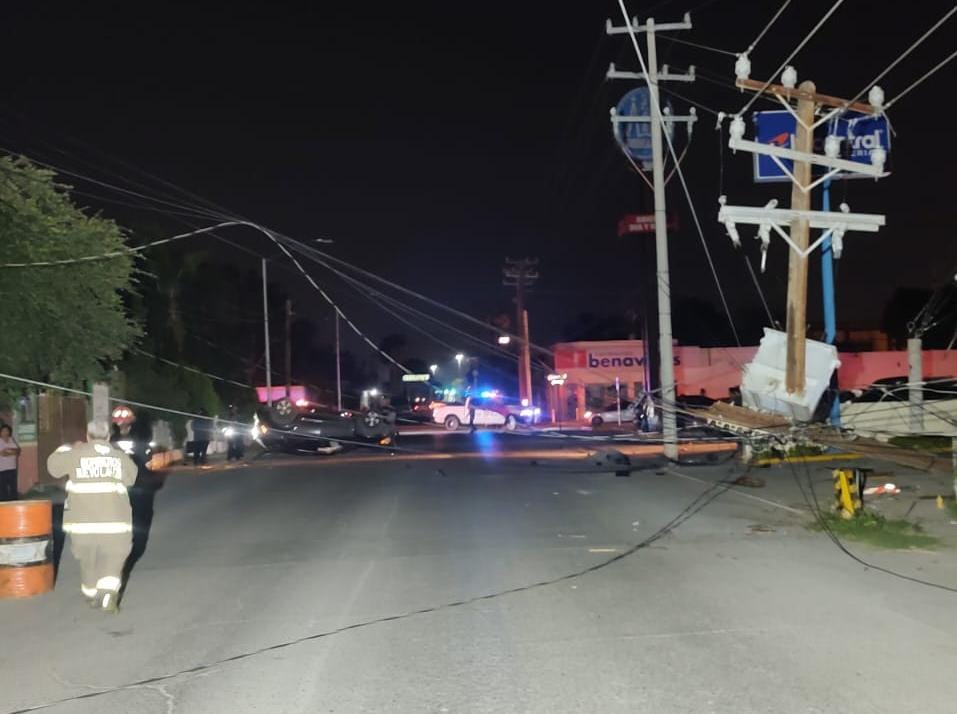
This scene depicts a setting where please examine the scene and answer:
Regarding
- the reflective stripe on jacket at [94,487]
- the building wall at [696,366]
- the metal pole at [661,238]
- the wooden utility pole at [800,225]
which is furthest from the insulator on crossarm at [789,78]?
the building wall at [696,366]

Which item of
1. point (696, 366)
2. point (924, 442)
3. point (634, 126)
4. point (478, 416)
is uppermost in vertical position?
point (634, 126)

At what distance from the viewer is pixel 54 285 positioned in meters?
16.8

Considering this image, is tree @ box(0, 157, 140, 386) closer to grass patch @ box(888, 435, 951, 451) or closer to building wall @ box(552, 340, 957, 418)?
grass patch @ box(888, 435, 951, 451)

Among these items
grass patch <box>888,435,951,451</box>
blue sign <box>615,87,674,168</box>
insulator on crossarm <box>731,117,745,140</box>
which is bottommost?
grass patch <box>888,435,951,451</box>

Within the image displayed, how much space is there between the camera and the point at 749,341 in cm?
8088

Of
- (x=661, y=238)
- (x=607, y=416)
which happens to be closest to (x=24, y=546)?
(x=661, y=238)

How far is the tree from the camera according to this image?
15.8 metres

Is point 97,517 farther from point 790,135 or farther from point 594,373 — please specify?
point 594,373

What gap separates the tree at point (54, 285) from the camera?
51.7 feet

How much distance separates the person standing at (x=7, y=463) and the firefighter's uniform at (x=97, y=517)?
9299 mm

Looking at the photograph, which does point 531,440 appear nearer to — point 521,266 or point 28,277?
point 28,277

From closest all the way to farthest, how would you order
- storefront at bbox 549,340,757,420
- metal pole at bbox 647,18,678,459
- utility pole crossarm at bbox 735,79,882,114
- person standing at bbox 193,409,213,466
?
utility pole crossarm at bbox 735,79,882,114 < metal pole at bbox 647,18,678,459 < person standing at bbox 193,409,213,466 < storefront at bbox 549,340,757,420

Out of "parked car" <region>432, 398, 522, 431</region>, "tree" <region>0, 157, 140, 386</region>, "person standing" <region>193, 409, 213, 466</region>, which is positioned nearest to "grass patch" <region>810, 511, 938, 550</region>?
"tree" <region>0, 157, 140, 386</region>

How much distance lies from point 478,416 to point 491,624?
137ft
